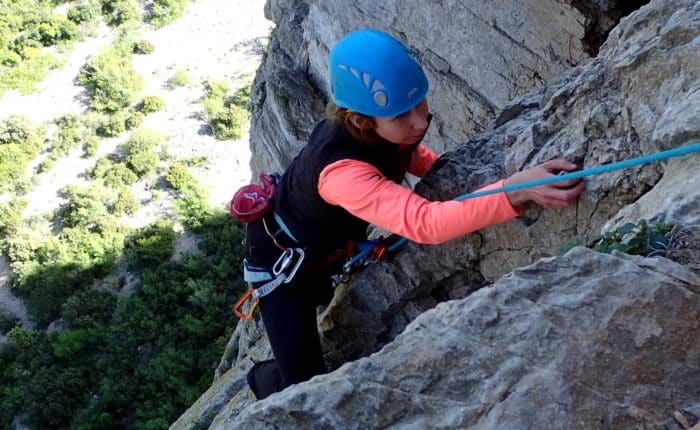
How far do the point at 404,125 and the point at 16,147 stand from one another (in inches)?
1116

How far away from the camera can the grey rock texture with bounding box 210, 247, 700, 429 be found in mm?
1768

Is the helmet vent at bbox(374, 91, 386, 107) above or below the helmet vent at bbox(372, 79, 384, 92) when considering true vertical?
below

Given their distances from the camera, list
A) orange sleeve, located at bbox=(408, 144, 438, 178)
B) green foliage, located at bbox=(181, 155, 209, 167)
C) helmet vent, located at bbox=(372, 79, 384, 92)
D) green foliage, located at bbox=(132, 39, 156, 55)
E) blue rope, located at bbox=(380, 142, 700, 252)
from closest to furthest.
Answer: blue rope, located at bbox=(380, 142, 700, 252)
helmet vent, located at bbox=(372, 79, 384, 92)
orange sleeve, located at bbox=(408, 144, 438, 178)
green foliage, located at bbox=(181, 155, 209, 167)
green foliage, located at bbox=(132, 39, 156, 55)

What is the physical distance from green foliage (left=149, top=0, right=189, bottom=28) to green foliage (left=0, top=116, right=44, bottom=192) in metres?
8.58

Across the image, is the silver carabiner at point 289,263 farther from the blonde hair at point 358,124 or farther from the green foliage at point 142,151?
the green foliage at point 142,151

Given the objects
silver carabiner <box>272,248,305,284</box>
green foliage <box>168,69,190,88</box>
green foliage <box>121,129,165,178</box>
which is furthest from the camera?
green foliage <box>168,69,190,88</box>

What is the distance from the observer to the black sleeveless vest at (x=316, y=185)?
3225 millimetres

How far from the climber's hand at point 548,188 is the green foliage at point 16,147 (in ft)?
91.9

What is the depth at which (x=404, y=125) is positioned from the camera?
3191 millimetres

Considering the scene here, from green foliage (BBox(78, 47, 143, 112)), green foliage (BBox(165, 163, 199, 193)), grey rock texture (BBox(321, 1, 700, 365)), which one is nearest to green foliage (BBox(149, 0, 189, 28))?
green foliage (BBox(78, 47, 143, 112))

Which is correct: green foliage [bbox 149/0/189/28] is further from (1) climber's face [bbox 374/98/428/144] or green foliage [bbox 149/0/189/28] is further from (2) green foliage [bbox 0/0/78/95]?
(1) climber's face [bbox 374/98/428/144]

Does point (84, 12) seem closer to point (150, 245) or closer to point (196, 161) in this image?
point (196, 161)

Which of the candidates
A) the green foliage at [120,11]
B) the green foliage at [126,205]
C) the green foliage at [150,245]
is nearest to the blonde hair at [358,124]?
the green foliage at [150,245]

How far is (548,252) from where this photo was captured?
3328 mm
